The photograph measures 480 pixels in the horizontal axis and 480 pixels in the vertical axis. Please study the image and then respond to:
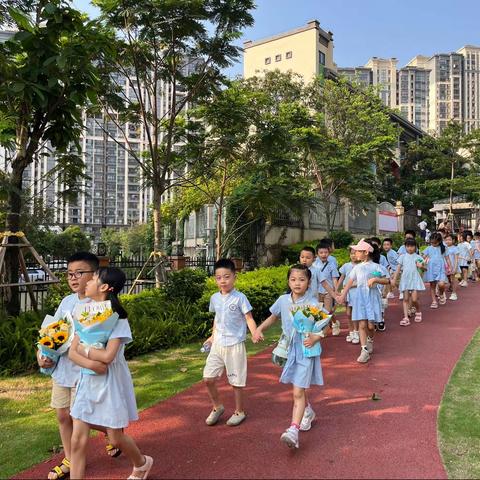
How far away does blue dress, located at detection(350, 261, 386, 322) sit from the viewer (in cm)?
649

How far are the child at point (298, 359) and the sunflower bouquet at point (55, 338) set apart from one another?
164 cm

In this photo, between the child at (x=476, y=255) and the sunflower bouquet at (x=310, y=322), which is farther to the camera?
the child at (x=476, y=255)

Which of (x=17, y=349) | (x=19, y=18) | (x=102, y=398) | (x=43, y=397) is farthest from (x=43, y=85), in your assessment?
(x=102, y=398)

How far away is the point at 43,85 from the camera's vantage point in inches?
255

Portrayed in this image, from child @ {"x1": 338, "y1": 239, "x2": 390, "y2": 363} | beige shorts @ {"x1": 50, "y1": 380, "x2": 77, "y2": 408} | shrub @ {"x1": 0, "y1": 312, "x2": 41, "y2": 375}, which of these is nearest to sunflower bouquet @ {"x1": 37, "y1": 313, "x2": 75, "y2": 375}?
beige shorts @ {"x1": 50, "y1": 380, "x2": 77, "y2": 408}

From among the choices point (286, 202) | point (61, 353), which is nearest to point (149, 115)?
point (286, 202)

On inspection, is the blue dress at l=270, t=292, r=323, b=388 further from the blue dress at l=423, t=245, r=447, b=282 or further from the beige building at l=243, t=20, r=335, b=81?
the beige building at l=243, t=20, r=335, b=81

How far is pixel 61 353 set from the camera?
342 centimetres

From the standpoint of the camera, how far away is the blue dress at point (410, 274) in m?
8.84

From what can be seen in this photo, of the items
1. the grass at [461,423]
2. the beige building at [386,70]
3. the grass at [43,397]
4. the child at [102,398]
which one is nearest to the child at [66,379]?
the child at [102,398]

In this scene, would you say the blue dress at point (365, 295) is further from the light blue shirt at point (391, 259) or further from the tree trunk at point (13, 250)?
the tree trunk at point (13, 250)

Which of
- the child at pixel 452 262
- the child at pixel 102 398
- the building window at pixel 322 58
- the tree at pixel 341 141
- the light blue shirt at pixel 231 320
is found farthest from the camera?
the building window at pixel 322 58

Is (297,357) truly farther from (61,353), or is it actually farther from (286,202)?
(286,202)

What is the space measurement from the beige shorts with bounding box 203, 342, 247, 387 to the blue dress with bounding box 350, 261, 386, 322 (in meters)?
2.61
